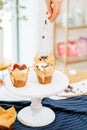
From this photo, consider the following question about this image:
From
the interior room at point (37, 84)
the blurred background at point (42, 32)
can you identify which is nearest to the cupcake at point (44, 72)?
the interior room at point (37, 84)

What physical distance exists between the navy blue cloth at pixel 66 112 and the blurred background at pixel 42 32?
1.32 metres

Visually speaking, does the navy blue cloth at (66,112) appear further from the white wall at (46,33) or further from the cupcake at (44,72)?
the white wall at (46,33)

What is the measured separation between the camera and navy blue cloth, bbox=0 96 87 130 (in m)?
1.25

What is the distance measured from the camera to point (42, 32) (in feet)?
9.16

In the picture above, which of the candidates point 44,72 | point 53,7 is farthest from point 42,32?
Result: point 44,72

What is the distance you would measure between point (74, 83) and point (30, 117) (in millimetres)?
538

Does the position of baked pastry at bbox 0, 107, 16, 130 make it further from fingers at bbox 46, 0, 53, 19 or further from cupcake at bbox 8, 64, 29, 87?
fingers at bbox 46, 0, 53, 19

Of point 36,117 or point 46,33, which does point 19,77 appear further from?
point 46,33

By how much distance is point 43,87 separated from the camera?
1.20 m

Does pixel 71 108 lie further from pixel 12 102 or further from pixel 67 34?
pixel 67 34

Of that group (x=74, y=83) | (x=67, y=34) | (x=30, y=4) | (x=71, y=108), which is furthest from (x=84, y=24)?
(x=71, y=108)

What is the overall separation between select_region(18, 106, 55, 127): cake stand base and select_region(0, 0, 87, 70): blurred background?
143 cm

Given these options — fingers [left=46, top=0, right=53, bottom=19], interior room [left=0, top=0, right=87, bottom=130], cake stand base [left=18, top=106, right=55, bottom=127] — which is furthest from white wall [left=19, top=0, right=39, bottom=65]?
cake stand base [left=18, top=106, right=55, bottom=127]

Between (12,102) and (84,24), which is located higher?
(84,24)
